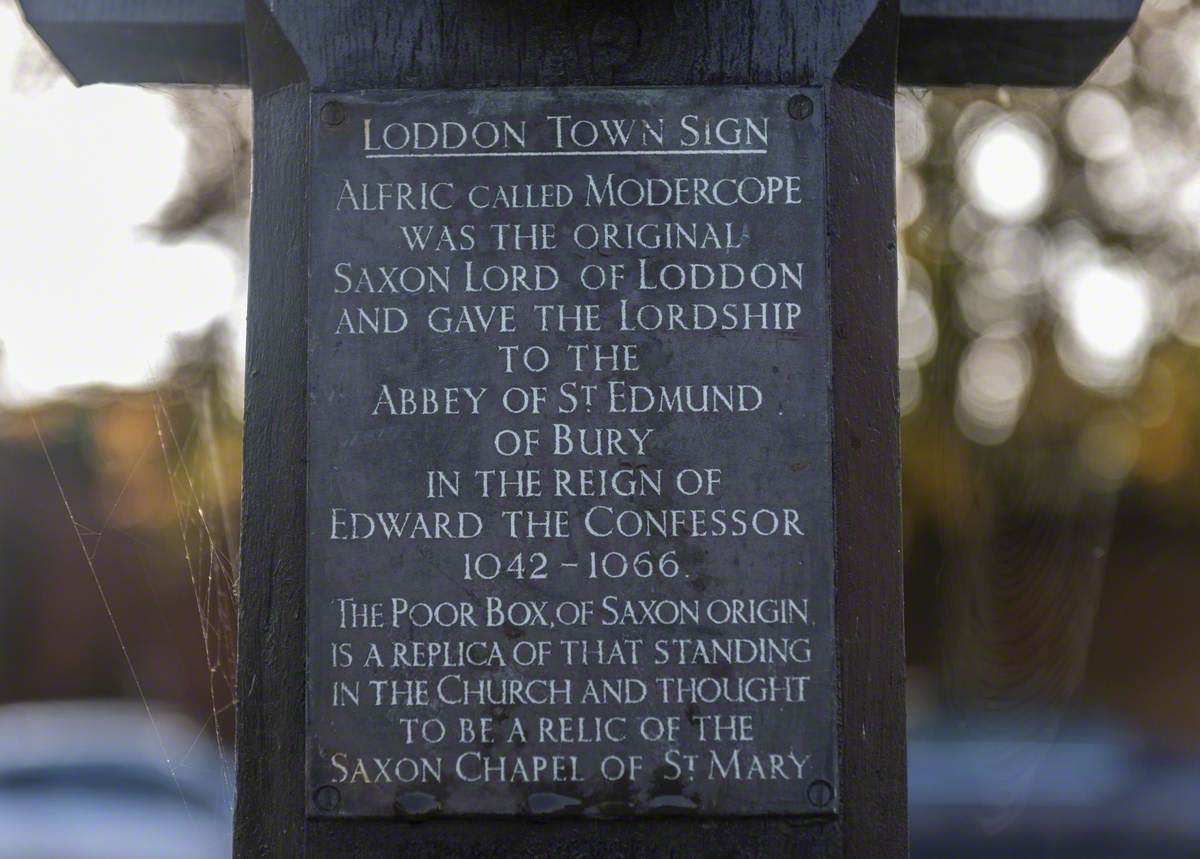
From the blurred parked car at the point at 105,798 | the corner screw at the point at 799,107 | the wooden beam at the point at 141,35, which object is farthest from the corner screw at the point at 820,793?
the blurred parked car at the point at 105,798

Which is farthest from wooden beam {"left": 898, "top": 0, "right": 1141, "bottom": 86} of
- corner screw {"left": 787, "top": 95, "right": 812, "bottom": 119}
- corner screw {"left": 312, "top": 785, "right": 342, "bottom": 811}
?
corner screw {"left": 312, "top": 785, "right": 342, "bottom": 811}

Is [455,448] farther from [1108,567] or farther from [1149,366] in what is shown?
[1108,567]

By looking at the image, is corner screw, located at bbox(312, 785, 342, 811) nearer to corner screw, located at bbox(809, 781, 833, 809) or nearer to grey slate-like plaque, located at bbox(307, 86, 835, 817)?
grey slate-like plaque, located at bbox(307, 86, 835, 817)

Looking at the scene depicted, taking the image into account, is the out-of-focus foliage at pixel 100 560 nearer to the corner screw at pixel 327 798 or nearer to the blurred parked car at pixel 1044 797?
the blurred parked car at pixel 1044 797

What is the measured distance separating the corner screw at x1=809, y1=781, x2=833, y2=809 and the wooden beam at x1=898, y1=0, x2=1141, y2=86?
1469mm

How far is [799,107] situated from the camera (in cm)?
280

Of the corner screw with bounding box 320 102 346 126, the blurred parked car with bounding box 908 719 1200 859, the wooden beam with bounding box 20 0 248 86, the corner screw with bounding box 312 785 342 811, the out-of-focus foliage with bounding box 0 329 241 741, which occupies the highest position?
the out-of-focus foliage with bounding box 0 329 241 741

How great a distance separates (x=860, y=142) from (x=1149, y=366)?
1251 centimetres

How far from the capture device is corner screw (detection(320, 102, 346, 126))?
2.80m

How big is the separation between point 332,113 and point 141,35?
524 mm

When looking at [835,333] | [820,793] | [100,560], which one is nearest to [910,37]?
[835,333]

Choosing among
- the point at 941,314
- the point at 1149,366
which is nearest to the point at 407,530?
the point at 941,314

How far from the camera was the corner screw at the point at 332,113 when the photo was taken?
2.80 meters

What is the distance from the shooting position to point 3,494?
17.7 metres
